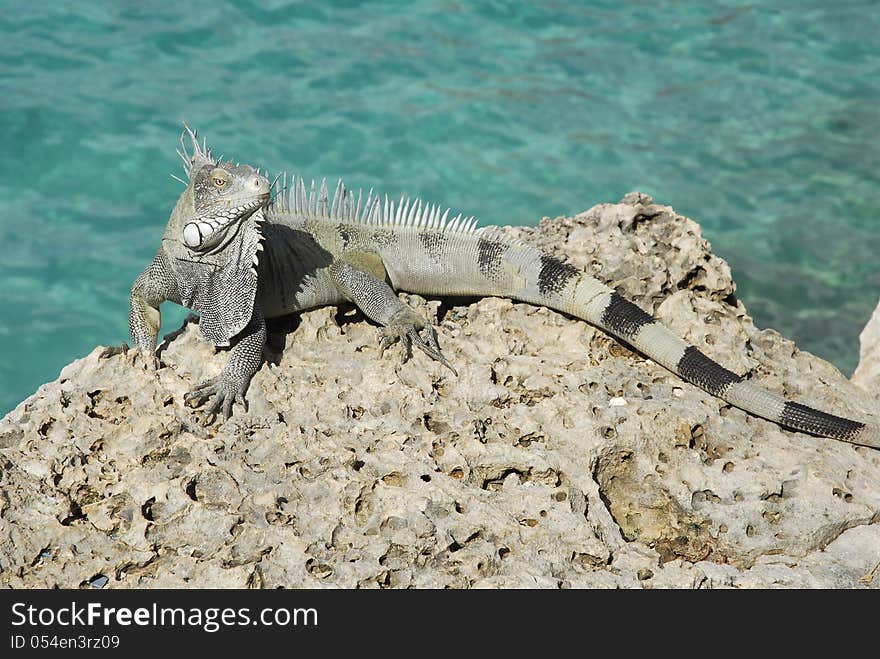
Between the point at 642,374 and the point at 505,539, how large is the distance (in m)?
1.09

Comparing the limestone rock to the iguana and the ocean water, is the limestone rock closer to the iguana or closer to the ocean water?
the iguana

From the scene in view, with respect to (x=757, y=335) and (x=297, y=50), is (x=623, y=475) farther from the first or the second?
(x=297, y=50)

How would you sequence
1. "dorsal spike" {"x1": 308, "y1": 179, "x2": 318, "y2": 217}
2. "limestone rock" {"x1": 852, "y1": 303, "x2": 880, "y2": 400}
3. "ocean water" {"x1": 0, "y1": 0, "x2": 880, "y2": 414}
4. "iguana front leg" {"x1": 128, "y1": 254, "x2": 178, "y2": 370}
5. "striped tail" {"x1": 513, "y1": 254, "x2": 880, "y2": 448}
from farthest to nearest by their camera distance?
→ "ocean water" {"x1": 0, "y1": 0, "x2": 880, "y2": 414} → "dorsal spike" {"x1": 308, "y1": 179, "x2": 318, "y2": 217} → "limestone rock" {"x1": 852, "y1": 303, "x2": 880, "y2": 400} → "iguana front leg" {"x1": 128, "y1": 254, "x2": 178, "y2": 370} → "striped tail" {"x1": 513, "y1": 254, "x2": 880, "y2": 448}

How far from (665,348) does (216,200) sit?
1.90 metres

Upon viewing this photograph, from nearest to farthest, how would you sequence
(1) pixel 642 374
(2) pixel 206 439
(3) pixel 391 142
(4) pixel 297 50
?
1. (2) pixel 206 439
2. (1) pixel 642 374
3. (3) pixel 391 142
4. (4) pixel 297 50

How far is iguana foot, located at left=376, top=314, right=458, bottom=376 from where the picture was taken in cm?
375

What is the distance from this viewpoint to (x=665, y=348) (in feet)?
12.5

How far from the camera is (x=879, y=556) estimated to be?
10.3 ft

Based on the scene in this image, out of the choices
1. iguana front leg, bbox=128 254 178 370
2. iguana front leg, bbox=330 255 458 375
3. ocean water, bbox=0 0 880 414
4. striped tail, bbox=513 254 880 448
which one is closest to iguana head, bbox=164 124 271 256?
iguana front leg, bbox=128 254 178 370

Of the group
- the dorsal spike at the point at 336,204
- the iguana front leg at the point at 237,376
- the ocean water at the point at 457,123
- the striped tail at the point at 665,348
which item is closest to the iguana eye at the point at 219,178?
the iguana front leg at the point at 237,376

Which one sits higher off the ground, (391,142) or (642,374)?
(642,374)

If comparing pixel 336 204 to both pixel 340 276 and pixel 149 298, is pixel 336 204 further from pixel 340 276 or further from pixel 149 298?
pixel 149 298

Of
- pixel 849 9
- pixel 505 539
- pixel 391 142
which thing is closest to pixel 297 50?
pixel 391 142

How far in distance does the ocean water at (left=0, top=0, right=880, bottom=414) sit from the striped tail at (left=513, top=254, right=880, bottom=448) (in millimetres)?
3896
